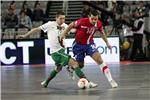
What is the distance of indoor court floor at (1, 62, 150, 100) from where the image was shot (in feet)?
33.4

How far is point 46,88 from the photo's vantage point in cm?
1184

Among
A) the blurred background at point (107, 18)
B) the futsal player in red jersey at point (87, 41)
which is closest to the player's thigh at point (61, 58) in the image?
the futsal player in red jersey at point (87, 41)

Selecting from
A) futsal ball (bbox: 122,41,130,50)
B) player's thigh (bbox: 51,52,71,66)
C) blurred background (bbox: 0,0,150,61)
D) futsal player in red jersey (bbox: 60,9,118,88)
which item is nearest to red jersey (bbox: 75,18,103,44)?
futsal player in red jersey (bbox: 60,9,118,88)

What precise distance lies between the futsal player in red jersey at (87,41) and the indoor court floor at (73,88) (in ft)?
1.64

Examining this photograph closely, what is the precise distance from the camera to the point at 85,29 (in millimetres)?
11562

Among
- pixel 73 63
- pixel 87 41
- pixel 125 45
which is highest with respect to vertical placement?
pixel 87 41

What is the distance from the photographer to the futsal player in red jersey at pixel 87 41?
11.4m

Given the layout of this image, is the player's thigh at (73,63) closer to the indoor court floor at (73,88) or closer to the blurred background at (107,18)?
the indoor court floor at (73,88)

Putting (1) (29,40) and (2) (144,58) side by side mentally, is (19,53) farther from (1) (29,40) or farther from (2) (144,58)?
(2) (144,58)

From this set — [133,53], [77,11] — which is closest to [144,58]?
[133,53]

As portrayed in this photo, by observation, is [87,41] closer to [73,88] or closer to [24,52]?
[73,88]

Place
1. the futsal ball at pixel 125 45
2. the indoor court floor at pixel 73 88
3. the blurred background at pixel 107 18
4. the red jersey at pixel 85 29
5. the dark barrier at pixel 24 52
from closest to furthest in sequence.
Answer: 1. the indoor court floor at pixel 73 88
2. the red jersey at pixel 85 29
3. the dark barrier at pixel 24 52
4. the futsal ball at pixel 125 45
5. the blurred background at pixel 107 18

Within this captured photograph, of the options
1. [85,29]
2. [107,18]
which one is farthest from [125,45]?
[85,29]

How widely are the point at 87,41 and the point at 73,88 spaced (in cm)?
114
